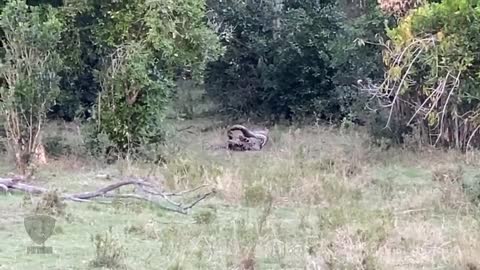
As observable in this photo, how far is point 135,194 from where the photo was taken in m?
12.2

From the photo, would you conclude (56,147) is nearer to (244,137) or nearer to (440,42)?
(244,137)

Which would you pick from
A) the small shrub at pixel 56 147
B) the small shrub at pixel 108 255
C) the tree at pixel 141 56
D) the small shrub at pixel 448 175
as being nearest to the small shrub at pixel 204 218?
the small shrub at pixel 108 255

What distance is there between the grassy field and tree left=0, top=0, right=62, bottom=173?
0.64 meters

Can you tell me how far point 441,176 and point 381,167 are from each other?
1.72 metres

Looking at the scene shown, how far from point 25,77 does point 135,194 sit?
363cm

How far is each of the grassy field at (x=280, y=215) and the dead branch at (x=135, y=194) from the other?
0.12 m

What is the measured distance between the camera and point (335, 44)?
20.3m

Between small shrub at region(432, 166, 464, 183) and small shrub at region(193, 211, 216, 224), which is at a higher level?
small shrub at region(193, 211, 216, 224)

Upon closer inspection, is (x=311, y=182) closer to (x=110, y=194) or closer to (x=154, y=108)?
(x=110, y=194)

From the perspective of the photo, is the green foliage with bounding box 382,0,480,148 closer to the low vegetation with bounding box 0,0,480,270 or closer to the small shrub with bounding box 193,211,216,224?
the low vegetation with bounding box 0,0,480,270

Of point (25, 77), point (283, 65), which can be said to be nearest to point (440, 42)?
point (25, 77)

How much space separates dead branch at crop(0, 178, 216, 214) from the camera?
11586 mm

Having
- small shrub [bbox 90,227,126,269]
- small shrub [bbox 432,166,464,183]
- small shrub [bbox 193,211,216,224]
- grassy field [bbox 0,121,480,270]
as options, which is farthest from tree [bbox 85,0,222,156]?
small shrub [bbox 90,227,126,269]

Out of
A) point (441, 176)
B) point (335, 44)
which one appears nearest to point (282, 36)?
point (335, 44)
